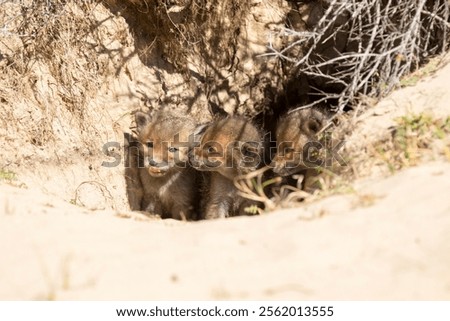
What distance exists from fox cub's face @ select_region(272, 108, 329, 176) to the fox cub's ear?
152 cm

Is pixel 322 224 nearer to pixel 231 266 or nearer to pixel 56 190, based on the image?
pixel 231 266

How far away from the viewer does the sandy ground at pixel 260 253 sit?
2898mm

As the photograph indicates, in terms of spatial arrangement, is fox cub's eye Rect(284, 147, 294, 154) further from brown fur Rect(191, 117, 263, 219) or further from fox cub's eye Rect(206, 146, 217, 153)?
fox cub's eye Rect(206, 146, 217, 153)

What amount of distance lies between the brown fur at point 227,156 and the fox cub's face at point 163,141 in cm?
28

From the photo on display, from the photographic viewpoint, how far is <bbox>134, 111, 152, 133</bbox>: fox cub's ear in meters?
6.81

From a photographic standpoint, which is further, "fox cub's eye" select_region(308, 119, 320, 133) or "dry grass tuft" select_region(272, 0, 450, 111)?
"fox cub's eye" select_region(308, 119, 320, 133)

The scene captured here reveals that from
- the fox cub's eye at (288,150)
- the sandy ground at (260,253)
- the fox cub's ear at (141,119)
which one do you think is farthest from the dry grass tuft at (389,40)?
the fox cub's ear at (141,119)

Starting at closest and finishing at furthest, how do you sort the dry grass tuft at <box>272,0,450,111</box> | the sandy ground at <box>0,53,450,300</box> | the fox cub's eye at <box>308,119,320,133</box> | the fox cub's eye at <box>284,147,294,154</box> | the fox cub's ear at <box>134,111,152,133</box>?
the sandy ground at <box>0,53,450,300</box>, the dry grass tuft at <box>272,0,450,111</box>, the fox cub's eye at <box>308,119,320,133</box>, the fox cub's eye at <box>284,147,294,154</box>, the fox cub's ear at <box>134,111,152,133</box>

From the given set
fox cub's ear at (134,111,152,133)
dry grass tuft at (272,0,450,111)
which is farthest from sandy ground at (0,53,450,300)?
fox cub's ear at (134,111,152,133)

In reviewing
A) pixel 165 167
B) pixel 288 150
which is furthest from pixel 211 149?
pixel 288 150

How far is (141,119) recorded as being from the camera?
22.4ft

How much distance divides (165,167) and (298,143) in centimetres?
149

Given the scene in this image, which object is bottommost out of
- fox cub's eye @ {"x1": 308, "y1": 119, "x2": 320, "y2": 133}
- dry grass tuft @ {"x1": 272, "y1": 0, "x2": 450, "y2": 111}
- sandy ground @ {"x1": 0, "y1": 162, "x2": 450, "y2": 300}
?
sandy ground @ {"x1": 0, "y1": 162, "x2": 450, "y2": 300}

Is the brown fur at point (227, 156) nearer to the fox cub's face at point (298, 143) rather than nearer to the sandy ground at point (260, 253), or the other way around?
the fox cub's face at point (298, 143)
